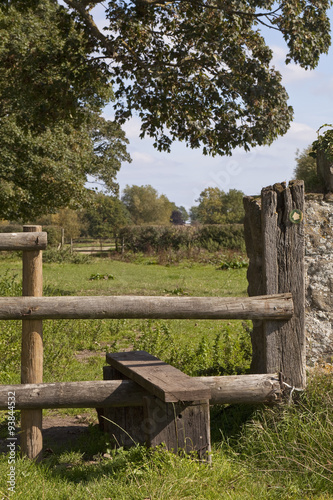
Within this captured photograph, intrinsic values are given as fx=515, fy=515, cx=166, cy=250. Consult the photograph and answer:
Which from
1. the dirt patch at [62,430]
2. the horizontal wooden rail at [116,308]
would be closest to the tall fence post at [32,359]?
the horizontal wooden rail at [116,308]

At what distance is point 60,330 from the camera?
8.22 m

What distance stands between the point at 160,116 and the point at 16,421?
842cm

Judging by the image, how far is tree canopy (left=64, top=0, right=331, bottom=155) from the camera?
34.6 ft

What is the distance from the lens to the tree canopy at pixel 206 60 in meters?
10.5

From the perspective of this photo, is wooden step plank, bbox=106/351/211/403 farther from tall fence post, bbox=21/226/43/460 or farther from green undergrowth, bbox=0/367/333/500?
tall fence post, bbox=21/226/43/460

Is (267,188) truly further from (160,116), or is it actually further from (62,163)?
(62,163)

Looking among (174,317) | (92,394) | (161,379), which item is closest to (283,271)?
(174,317)

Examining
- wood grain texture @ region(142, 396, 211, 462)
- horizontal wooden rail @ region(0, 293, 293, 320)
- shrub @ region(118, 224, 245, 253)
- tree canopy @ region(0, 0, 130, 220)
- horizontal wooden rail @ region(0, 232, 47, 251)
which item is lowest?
wood grain texture @ region(142, 396, 211, 462)

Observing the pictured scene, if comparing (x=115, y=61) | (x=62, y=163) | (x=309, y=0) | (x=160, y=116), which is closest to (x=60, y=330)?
(x=160, y=116)

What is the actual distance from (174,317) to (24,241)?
4.60ft

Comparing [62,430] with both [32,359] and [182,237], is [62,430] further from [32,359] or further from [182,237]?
[182,237]

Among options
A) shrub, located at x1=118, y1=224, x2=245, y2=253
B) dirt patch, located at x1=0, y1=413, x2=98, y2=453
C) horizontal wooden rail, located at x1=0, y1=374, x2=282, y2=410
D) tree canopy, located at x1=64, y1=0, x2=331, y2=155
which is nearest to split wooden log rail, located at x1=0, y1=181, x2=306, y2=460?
horizontal wooden rail, located at x1=0, y1=374, x2=282, y2=410

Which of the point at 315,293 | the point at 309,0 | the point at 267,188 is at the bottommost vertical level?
the point at 315,293

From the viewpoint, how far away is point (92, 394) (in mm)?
4043
